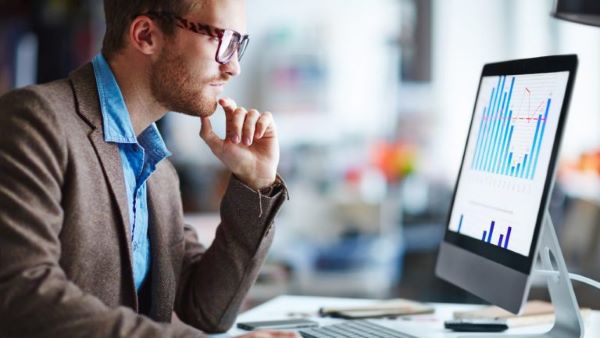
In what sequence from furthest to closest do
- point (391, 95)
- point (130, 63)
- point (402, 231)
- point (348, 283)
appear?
point (391, 95) → point (402, 231) → point (348, 283) → point (130, 63)

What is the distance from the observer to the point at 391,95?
8.26 metres

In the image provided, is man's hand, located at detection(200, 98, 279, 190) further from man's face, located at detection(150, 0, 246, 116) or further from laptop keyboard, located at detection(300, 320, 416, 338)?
laptop keyboard, located at detection(300, 320, 416, 338)

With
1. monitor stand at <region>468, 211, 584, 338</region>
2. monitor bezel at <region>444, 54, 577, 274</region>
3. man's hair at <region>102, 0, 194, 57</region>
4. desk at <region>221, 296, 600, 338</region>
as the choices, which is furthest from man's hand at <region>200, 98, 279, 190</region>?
monitor stand at <region>468, 211, 584, 338</region>

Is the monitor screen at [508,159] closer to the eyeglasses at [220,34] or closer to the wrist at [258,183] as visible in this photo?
the wrist at [258,183]

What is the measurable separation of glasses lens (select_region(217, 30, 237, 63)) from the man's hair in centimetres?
9

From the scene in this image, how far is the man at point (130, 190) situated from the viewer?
4.86ft

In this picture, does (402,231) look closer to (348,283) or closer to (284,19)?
(348,283)

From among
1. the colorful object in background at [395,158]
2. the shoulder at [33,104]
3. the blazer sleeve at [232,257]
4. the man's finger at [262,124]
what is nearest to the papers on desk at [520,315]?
the blazer sleeve at [232,257]

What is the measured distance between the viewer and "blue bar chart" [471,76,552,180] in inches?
66.6

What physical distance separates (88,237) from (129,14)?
18.8 inches

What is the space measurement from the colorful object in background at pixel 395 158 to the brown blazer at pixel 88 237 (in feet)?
17.4

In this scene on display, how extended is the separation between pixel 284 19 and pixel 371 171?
1.81 meters

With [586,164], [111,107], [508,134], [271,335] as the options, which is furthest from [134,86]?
[586,164]

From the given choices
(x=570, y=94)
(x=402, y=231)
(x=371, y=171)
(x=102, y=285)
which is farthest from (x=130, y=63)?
(x=371, y=171)
